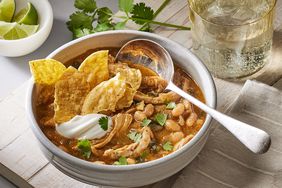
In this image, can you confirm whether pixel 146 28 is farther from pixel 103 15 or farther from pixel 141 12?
pixel 103 15

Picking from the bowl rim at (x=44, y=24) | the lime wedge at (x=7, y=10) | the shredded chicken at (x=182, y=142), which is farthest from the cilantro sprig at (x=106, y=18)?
the shredded chicken at (x=182, y=142)

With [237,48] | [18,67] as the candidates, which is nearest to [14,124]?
[18,67]

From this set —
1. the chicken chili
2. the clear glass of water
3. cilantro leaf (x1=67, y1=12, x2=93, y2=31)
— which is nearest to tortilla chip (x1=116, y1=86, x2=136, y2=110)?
the chicken chili

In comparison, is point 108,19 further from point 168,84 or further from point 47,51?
point 168,84

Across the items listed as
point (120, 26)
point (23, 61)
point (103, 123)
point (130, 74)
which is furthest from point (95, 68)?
point (23, 61)

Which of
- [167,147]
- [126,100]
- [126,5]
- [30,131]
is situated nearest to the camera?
[167,147]

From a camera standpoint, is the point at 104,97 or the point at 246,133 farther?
the point at 104,97

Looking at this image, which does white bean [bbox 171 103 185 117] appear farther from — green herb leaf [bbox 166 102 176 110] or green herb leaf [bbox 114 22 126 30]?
green herb leaf [bbox 114 22 126 30]

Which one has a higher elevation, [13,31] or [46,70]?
[46,70]
